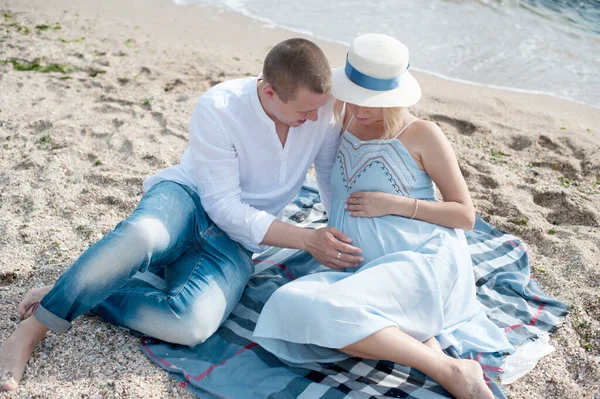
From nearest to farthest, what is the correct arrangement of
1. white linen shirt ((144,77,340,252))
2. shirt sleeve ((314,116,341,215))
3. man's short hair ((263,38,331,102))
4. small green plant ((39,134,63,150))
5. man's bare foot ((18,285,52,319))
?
1. man's short hair ((263,38,331,102))
2. man's bare foot ((18,285,52,319))
3. white linen shirt ((144,77,340,252))
4. shirt sleeve ((314,116,341,215))
5. small green plant ((39,134,63,150))

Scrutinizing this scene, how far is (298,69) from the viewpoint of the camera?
9.62 ft

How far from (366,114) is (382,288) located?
911 millimetres

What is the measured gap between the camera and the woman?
8.95 feet

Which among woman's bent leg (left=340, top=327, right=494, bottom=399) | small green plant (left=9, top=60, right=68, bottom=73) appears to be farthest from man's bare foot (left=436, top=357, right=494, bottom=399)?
small green plant (left=9, top=60, right=68, bottom=73)

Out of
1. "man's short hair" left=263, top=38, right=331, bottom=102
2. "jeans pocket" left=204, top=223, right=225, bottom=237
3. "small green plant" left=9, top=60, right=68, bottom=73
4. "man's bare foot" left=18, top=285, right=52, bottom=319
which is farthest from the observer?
"small green plant" left=9, top=60, right=68, bottom=73

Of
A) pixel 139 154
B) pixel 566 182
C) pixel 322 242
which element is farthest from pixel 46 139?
pixel 566 182

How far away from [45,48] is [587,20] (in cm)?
726

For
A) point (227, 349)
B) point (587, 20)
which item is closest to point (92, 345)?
point (227, 349)

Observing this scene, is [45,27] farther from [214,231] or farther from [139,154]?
[214,231]

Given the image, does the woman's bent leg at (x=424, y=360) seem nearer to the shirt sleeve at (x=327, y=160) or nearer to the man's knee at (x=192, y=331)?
the man's knee at (x=192, y=331)

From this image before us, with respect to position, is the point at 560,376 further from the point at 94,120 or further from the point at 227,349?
Answer: the point at 94,120

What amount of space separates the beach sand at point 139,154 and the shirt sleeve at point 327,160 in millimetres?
1357

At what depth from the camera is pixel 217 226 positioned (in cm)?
338

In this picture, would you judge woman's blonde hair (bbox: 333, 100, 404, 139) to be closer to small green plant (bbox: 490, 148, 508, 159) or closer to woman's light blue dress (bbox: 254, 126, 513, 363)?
woman's light blue dress (bbox: 254, 126, 513, 363)
